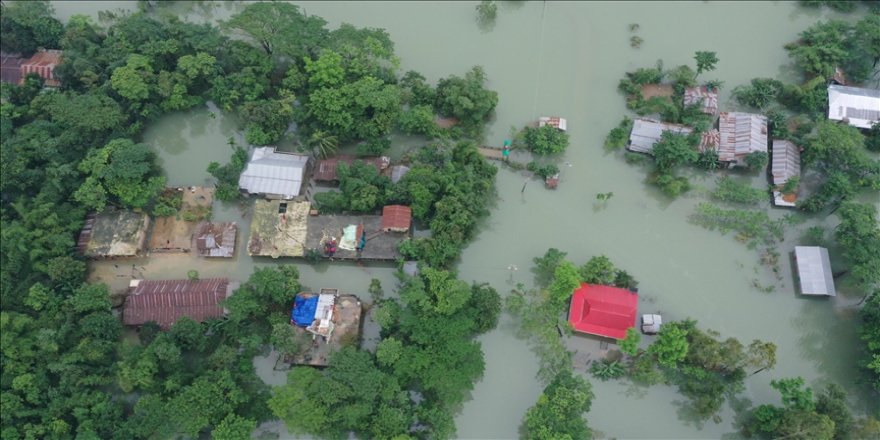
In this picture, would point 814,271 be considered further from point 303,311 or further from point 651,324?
point 303,311

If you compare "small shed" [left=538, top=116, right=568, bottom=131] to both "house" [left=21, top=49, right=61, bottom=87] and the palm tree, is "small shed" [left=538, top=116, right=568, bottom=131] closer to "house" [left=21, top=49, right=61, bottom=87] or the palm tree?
the palm tree

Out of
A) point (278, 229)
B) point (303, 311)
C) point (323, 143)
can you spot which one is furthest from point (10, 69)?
point (303, 311)

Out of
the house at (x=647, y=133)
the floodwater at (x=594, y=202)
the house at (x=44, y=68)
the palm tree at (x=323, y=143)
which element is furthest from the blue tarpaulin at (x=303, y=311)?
the house at (x=44, y=68)

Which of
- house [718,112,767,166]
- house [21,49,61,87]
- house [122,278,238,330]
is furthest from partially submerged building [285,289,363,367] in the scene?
house [718,112,767,166]

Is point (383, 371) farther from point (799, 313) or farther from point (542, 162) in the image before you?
point (799, 313)

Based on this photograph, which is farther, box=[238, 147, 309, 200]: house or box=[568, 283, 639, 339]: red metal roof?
box=[238, 147, 309, 200]: house

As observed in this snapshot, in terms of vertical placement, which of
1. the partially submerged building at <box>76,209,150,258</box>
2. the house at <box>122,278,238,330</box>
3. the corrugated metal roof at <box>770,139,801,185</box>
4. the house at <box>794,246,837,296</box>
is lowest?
the house at <box>122,278,238,330</box>

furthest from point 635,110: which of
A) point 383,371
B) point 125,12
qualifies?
point 125,12
